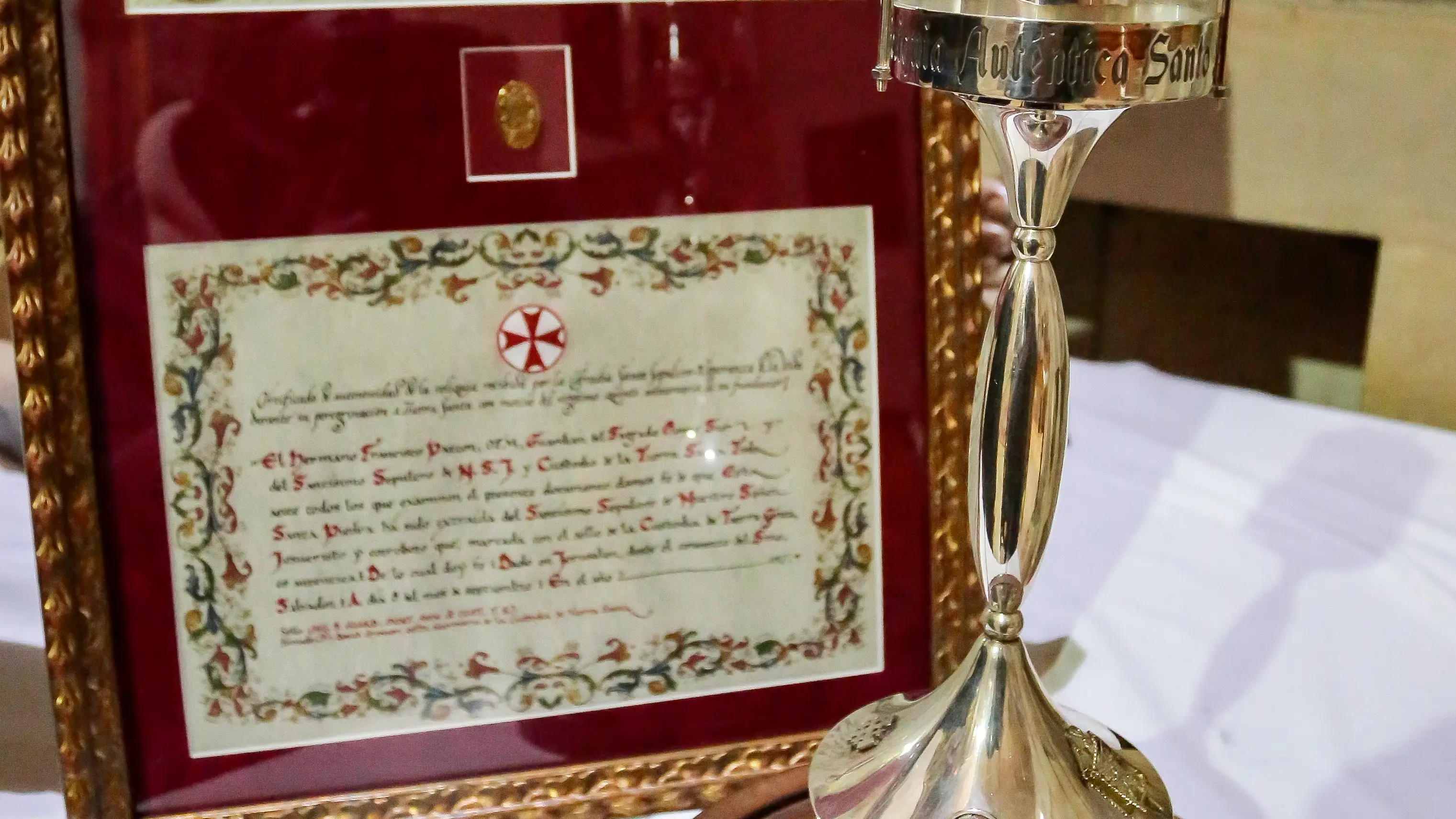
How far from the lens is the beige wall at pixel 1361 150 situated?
1116 mm

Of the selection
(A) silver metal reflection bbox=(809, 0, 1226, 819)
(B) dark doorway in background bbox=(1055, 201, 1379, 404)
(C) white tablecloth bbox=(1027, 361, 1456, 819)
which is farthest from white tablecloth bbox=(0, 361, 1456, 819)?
(B) dark doorway in background bbox=(1055, 201, 1379, 404)

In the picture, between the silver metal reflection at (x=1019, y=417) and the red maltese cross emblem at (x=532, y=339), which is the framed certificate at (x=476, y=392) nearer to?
the red maltese cross emblem at (x=532, y=339)

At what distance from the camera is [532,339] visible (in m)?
0.62

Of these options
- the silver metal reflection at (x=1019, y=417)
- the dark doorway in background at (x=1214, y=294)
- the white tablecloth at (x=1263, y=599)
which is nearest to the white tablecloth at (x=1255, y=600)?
the white tablecloth at (x=1263, y=599)

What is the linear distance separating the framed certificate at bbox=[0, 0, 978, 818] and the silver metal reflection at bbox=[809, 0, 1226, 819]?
102 millimetres

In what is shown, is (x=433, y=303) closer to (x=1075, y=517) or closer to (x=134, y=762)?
(x=134, y=762)

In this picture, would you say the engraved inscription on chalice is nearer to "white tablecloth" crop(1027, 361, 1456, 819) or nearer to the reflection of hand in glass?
"white tablecloth" crop(1027, 361, 1456, 819)

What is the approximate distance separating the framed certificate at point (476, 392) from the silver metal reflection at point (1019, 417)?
0.10 metres

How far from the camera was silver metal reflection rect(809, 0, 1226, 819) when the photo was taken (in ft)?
1.38

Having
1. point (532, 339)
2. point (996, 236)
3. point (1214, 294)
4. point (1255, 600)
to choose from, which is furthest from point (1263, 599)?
point (1214, 294)

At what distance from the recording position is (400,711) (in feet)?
2.04

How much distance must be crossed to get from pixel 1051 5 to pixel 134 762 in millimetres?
550

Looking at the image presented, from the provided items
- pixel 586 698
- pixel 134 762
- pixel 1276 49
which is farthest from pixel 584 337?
pixel 1276 49

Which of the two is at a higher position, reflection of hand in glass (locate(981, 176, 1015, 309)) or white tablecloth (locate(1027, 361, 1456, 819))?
reflection of hand in glass (locate(981, 176, 1015, 309))
